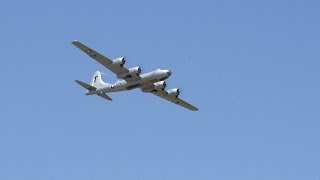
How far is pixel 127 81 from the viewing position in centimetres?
11325

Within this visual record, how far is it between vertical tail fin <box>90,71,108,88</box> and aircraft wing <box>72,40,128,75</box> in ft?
26.3

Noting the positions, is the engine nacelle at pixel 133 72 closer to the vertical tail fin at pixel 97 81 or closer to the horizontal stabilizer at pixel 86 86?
the vertical tail fin at pixel 97 81

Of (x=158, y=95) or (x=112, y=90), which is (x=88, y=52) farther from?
(x=158, y=95)

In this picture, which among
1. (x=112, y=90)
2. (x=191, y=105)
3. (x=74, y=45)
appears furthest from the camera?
(x=191, y=105)

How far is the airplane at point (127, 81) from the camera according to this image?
109250 millimetres

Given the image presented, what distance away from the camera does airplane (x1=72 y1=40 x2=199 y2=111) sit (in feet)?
358

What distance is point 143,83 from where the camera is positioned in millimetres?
112750

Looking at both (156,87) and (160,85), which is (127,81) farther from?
(160,85)

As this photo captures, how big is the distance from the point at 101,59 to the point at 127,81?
5.36 metres

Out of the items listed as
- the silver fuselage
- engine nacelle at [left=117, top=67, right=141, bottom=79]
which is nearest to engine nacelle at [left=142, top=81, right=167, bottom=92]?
the silver fuselage

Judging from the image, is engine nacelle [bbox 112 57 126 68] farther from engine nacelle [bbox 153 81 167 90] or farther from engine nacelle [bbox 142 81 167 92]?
engine nacelle [bbox 153 81 167 90]

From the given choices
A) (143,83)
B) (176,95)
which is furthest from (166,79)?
(176,95)

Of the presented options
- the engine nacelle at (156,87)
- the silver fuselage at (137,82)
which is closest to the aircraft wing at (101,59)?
the silver fuselage at (137,82)

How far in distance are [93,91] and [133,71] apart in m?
11.5
